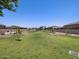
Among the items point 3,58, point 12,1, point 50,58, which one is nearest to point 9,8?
point 12,1

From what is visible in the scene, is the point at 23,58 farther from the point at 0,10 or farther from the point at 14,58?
the point at 0,10

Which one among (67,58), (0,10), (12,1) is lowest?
(67,58)

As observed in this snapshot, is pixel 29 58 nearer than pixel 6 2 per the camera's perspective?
Yes

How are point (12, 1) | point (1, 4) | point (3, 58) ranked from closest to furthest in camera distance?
1. point (3, 58)
2. point (1, 4)
3. point (12, 1)

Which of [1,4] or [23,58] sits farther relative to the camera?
[1,4]

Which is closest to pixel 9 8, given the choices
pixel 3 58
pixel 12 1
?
pixel 12 1

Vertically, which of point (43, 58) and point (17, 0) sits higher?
point (17, 0)

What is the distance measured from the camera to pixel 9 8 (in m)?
17.6

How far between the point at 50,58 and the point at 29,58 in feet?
6.03

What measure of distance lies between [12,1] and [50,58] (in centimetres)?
785

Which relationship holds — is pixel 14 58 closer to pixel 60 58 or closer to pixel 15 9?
pixel 60 58

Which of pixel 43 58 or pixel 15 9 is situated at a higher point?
pixel 15 9

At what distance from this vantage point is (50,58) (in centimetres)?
1370

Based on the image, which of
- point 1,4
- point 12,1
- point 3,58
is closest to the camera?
point 3,58
